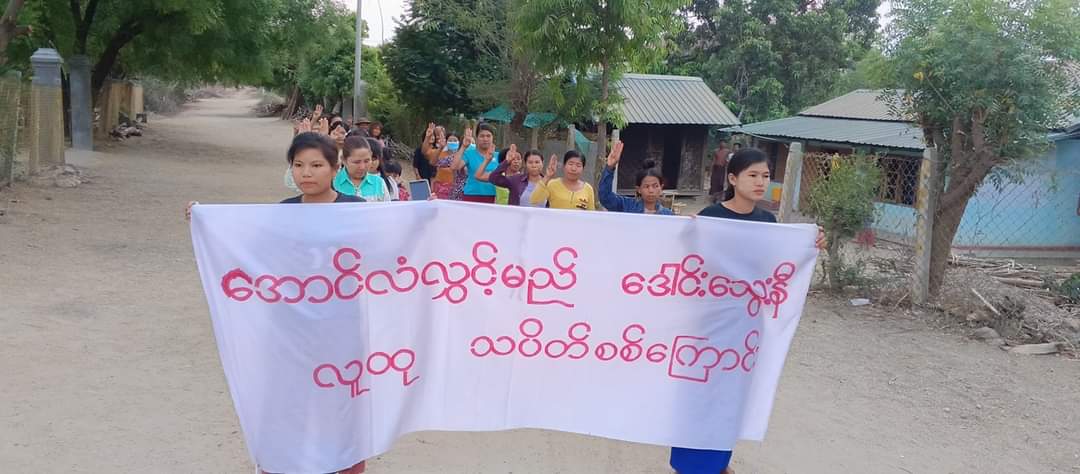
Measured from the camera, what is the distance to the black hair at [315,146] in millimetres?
3287

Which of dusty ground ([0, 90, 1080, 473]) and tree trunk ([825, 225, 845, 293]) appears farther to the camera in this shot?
tree trunk ([825, 225, 845, 293])

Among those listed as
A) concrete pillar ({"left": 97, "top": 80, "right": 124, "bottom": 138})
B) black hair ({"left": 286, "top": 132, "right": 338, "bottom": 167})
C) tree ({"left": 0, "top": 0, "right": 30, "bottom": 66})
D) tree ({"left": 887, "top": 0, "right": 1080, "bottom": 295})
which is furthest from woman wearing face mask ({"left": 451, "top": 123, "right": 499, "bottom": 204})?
concrete pillar ({"left": 97, "top": 80, "right": 124, "bottom": 138})

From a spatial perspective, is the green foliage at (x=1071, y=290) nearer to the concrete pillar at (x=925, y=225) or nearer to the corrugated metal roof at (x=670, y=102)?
the concrete pillar at (x=925, y=225)

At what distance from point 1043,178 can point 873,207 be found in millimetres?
7979

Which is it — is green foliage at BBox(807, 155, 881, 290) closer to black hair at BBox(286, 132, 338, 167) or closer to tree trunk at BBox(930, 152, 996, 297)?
tree trunk at BBox(930, 152, 996, 297)

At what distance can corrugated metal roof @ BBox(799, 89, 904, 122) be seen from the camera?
18.1 m

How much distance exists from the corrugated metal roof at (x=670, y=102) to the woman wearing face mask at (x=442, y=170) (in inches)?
423

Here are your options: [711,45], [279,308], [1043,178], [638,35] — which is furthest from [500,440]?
[711,45]

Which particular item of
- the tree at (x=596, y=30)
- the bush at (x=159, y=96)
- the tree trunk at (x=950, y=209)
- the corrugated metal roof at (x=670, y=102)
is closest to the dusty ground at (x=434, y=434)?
the tree trunk at (x=950, y=209)

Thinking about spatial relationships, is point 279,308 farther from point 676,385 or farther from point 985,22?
point 985,22

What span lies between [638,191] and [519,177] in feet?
5.80

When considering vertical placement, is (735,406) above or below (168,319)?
above

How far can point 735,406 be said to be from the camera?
12.0 feet

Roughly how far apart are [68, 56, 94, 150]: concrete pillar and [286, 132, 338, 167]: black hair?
1934cm
